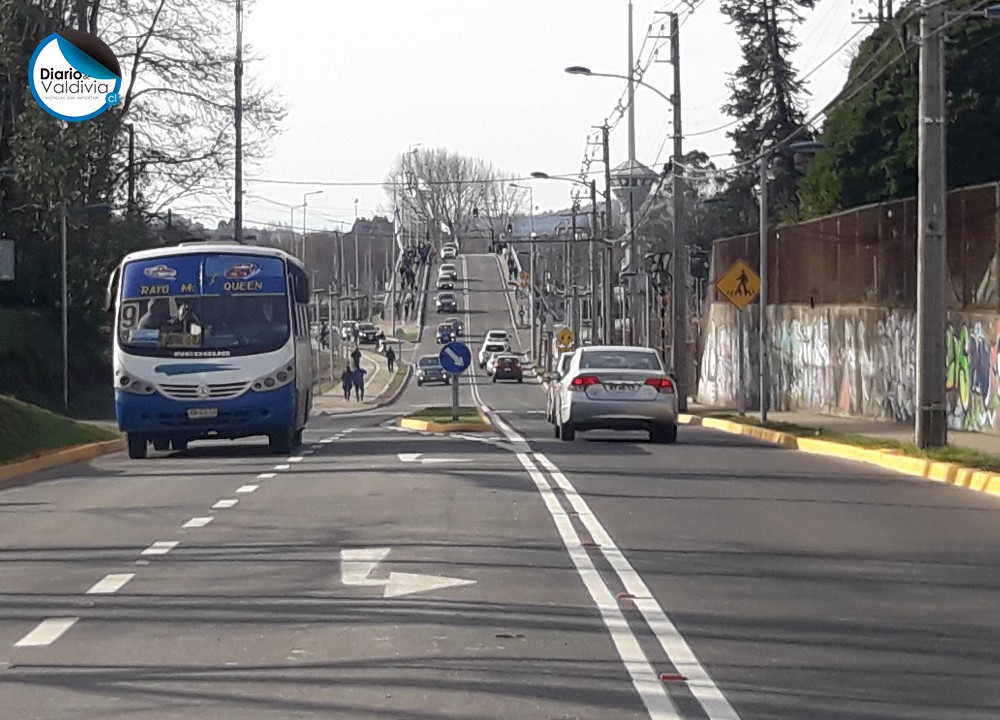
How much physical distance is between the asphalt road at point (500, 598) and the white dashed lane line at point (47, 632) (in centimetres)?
3

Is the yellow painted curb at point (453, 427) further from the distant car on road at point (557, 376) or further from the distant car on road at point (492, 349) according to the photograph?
the distant car on road at point (492, 349)

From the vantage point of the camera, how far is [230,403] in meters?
25.6

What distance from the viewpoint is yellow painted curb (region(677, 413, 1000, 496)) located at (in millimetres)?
19609

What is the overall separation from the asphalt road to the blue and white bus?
16.4 feet

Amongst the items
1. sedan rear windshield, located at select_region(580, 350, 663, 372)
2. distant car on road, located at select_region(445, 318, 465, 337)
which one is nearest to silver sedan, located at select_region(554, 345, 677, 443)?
sedan rear windshield, located at select_region(580, 350, 663, 372)

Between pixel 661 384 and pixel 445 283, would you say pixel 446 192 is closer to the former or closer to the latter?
pixel 445 283

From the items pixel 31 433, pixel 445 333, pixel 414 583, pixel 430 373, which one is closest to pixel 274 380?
pixel 31 433

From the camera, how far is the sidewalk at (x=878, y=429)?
2684 centimetres

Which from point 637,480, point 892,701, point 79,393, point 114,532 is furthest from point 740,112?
point 892,701

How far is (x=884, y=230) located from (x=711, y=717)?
100 ft

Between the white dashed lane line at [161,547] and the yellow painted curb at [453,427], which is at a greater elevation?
the white dashed lane line at [161,547]

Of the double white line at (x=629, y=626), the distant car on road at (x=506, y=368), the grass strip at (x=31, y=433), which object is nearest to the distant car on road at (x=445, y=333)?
the distant car on road at (x=506, y=368)

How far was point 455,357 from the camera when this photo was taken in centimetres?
3609

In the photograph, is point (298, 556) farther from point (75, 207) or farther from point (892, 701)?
point (75, 207)
